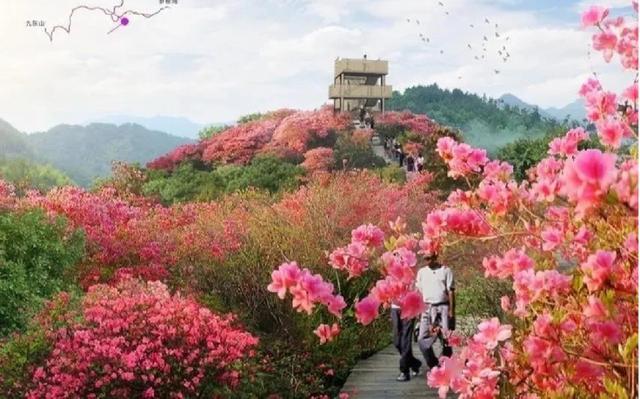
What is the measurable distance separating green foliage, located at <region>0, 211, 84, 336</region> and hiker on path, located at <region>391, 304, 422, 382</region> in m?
3.93

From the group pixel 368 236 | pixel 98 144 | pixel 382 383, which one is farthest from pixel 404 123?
pixel 98 144

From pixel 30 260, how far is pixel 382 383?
15.9ft

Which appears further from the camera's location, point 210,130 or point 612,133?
point 210,130

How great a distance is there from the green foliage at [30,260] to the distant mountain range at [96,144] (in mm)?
70310

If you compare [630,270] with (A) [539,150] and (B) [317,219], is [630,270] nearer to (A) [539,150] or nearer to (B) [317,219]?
(B) [317,219]

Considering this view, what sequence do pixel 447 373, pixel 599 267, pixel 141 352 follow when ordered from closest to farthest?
pixel 599 267, pixel 447 373, pixel 141 352

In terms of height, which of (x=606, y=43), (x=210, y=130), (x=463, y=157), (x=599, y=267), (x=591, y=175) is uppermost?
(x=606, y=43)

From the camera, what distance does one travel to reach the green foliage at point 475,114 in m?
64.9

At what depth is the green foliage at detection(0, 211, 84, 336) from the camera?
10102 mm

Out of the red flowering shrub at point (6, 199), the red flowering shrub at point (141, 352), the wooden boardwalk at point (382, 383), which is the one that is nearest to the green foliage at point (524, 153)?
the red flowering shrub at point (6, 199)

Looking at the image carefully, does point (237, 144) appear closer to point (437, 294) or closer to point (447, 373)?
point (437, 294)

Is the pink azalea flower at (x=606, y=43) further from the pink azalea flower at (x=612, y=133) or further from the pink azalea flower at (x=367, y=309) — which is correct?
the pink azalea flower at (x=367, y=309)

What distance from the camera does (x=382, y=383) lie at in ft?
29.5

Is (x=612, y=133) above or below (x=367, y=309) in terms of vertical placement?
above
